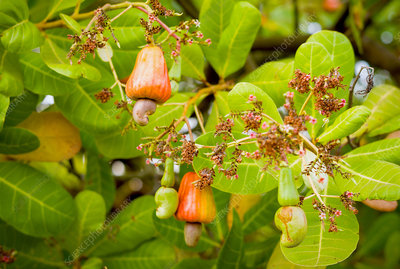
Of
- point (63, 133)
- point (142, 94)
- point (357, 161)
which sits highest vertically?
point (142, 94)

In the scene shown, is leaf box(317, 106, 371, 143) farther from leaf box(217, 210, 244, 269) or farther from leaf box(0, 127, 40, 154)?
leaf box(0, 127, 40, 154)

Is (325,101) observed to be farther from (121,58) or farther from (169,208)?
(121,58)

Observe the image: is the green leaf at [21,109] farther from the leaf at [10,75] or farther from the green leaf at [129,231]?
the green leaf at [129,231]

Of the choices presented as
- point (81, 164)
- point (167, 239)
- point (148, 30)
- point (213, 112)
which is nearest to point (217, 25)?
point (213, 112)

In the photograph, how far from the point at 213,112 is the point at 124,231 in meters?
0.61

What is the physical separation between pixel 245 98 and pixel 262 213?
66 centimetres

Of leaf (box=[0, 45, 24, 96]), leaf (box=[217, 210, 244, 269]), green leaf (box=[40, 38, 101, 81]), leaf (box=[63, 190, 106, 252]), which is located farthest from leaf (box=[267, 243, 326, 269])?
leaf (box=[0, 45, 24, 96])

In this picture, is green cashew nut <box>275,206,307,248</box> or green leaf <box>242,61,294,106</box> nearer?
green cashew nut <box>275,206,307,248</box>

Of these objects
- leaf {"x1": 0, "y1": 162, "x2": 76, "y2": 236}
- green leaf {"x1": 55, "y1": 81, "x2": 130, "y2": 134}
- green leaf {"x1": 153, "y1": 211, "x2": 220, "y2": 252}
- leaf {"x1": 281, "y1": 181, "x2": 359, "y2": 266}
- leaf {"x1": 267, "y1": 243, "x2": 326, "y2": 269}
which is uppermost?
green leaf {"x1": 55, "y1": 81, "x2": 130, "y2": 134}

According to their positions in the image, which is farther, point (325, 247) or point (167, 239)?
point (167, 239)

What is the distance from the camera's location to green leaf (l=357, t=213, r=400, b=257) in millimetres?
2371

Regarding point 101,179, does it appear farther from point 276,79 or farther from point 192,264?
point 276,79

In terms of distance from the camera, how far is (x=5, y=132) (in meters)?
1.41

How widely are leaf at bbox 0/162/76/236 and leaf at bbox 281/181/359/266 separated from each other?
Result: 0.81m
